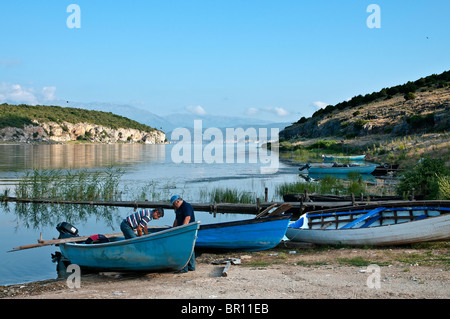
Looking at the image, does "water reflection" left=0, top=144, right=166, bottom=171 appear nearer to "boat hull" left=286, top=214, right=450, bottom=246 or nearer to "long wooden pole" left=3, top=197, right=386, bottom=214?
"long wooden pole" left=3, top=197, right=386, bottom=214

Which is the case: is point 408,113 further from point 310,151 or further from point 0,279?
point 0,279

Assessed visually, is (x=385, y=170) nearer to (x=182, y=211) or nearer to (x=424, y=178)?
(x=424, y=178)

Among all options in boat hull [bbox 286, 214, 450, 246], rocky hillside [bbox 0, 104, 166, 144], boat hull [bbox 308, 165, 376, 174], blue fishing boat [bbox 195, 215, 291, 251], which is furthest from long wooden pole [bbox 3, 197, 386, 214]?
rocky hillside [bbox 0, 104, 166, 144]

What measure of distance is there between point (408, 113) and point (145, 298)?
72.3 metres

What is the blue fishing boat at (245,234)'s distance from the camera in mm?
13945

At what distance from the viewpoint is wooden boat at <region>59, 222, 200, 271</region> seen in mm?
10836

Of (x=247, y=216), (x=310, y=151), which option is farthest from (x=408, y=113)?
(x=247, y=216)

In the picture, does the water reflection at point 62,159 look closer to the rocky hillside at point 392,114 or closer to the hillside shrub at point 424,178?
the hillside shrub at point 424,178

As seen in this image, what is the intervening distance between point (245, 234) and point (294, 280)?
4.34 m

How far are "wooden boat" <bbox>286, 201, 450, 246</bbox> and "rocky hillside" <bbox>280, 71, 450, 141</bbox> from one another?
47.9 m

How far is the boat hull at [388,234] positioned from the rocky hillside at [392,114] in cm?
5004

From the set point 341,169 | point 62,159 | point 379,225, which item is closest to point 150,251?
point 379,225

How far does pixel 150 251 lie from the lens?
11055 millimetres
